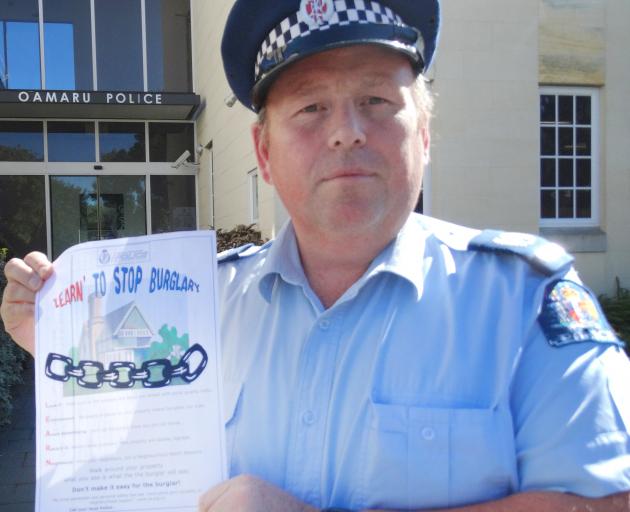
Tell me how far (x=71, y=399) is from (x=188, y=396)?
260 mm

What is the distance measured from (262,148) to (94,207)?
444 inches

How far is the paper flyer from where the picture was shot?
130 centimetres

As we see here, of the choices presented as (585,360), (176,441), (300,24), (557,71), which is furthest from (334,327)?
(557,71)

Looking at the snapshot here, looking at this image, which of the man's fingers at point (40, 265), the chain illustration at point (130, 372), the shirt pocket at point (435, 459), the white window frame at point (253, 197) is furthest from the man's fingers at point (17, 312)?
the white window frame at point (253, 197)

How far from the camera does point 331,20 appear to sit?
138cm

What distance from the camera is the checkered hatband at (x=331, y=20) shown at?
138 centimetres

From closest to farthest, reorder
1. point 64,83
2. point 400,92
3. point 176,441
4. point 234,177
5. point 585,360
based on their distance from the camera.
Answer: point 585,360 < point 176,441 < point 400,92 < point 234,177 < point 64,83

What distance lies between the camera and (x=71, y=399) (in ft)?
4.36

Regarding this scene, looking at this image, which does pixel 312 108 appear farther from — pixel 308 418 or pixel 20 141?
pixel 20 141

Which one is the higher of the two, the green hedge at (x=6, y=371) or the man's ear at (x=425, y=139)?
the man's ear at (x=425, y=139)

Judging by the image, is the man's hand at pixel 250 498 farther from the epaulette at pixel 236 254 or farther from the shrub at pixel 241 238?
the shrub at pixel 241 238

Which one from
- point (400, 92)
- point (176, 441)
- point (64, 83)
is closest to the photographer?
point (176, 441)

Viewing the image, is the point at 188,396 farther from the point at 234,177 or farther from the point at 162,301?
the point at 234,177

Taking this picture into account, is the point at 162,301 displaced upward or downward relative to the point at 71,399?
upward
